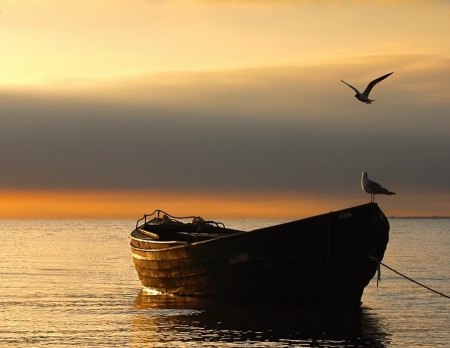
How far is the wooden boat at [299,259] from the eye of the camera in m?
22.0

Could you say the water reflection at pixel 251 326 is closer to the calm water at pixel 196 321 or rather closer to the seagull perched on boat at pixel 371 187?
the calm water at pixel 196 321

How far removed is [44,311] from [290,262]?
7.58m

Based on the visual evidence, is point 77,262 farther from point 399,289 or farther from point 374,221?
point 374,221

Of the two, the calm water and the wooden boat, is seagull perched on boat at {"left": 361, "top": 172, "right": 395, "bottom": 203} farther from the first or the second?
the calm water

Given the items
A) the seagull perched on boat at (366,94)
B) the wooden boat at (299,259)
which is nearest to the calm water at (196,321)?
the wooden boat at (299,259)

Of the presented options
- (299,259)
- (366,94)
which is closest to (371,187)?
(299,259)

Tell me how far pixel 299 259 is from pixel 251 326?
2609mm

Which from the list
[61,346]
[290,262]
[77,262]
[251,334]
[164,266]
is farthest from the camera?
[77,262]

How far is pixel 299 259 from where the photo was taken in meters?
22.1

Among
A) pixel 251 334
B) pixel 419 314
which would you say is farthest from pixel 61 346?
pixel 419 314

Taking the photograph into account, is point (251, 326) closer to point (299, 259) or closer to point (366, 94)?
point (299, 259)

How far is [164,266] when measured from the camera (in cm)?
2636

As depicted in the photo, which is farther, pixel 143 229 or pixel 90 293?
pixel 143 229

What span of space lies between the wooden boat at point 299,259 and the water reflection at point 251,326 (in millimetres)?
483
